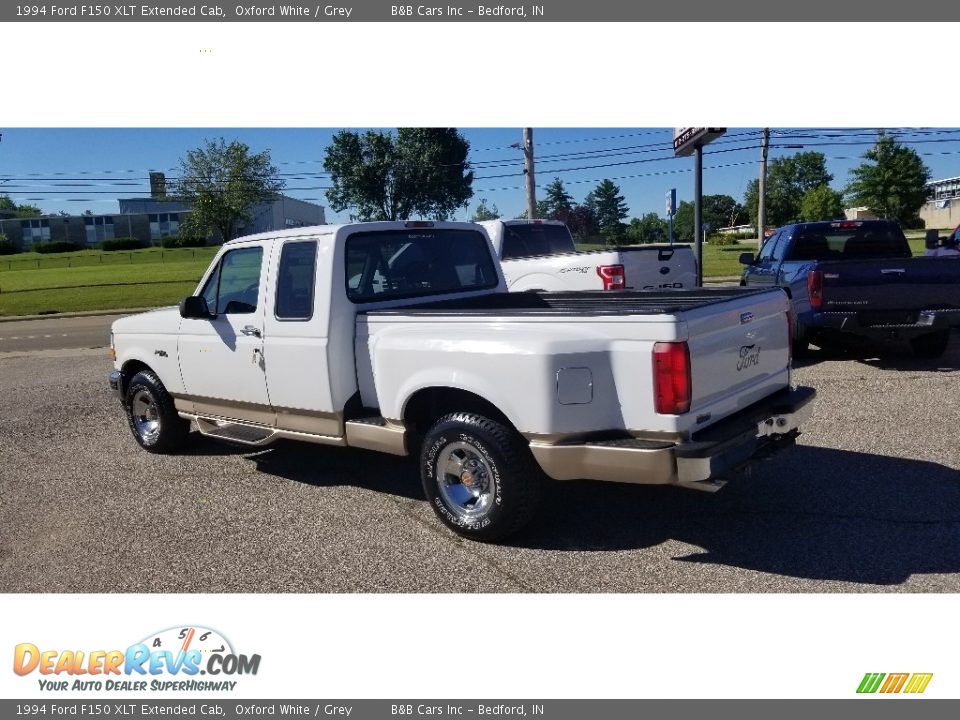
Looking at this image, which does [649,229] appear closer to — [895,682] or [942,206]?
[942,206]

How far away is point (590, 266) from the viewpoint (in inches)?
407

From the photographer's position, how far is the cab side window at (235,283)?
19.0ft

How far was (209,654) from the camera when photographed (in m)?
3.56

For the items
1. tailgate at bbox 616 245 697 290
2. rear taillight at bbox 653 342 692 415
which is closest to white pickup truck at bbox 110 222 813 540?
rear taillight at bbox 653 342 692 415

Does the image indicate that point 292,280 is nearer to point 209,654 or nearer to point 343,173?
point 209,654

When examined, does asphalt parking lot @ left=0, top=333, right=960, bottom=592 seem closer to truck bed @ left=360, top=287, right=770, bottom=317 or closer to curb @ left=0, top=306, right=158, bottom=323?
truck bed @ left=360, top=287, right=770, bottom=317

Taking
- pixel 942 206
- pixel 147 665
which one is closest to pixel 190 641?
pixel 147 665

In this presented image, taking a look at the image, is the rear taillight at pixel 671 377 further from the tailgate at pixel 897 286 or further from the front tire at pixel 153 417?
the tailgate at pixel 897 286

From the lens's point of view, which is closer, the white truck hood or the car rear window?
the white truck hood

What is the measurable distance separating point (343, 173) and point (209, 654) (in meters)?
73.2

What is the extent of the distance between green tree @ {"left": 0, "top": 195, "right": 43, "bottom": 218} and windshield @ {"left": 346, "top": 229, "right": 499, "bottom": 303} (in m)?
114

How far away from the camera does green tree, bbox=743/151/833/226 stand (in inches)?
3745

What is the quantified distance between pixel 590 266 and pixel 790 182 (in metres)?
109

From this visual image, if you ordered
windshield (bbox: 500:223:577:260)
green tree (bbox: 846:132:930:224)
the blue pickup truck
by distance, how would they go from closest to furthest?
the blue pickup truck < windshield (bbox: 500:223:577:260) < green tree (bbox: 846:132:930:224)
